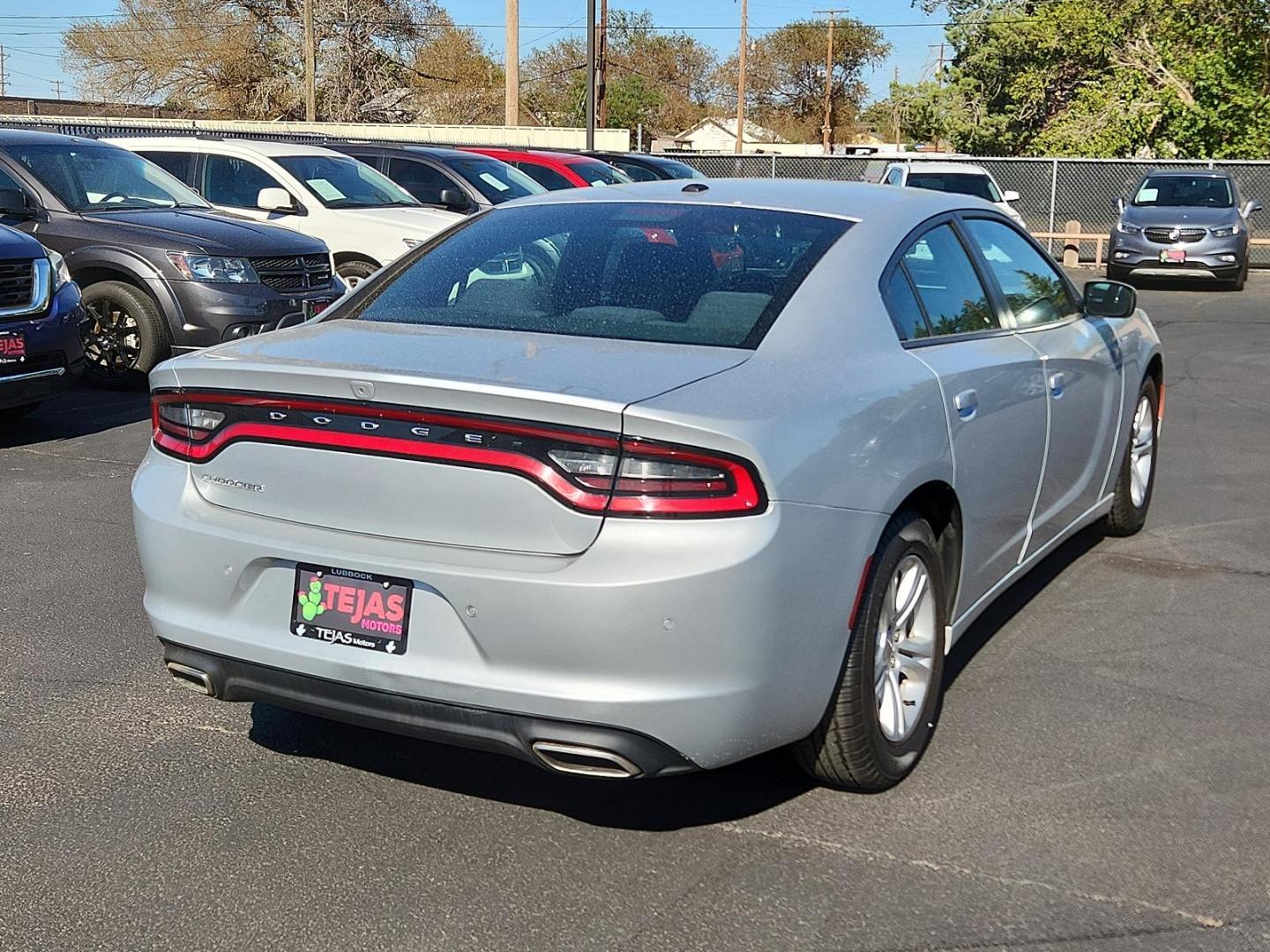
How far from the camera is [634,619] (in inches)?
124

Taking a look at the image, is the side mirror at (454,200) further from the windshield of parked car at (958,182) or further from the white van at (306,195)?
the windshield of parked car at (958,182)

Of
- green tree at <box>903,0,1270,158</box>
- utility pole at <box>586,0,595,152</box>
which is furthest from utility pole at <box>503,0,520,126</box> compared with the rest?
green tree at <box>903,0,1270,158</box>

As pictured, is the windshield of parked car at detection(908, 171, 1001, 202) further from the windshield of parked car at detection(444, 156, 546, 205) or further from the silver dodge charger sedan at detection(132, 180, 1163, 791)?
the silver dodge charger sedan at detection(132, 180, 1163, 791)

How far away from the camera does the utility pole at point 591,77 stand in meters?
31.3

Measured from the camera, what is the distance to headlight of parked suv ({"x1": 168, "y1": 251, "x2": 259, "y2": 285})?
998 centimetres

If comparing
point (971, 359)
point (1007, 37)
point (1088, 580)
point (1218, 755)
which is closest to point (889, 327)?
point (971, 359)

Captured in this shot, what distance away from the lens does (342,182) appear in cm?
1356

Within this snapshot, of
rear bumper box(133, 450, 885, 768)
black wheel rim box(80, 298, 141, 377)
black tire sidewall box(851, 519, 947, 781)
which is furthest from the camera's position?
black wheel rim box(80, 298, 141, 377)

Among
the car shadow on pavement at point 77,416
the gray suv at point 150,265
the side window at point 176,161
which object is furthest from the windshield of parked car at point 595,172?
the car shadow on pavement at point 77,416

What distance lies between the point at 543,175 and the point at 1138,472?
11.9m

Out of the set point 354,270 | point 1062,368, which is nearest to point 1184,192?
point 354,270

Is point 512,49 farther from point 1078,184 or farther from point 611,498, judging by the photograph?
point 611,498

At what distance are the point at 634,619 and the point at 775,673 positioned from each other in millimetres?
368

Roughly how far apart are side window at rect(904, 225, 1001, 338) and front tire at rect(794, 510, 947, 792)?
70 cm
